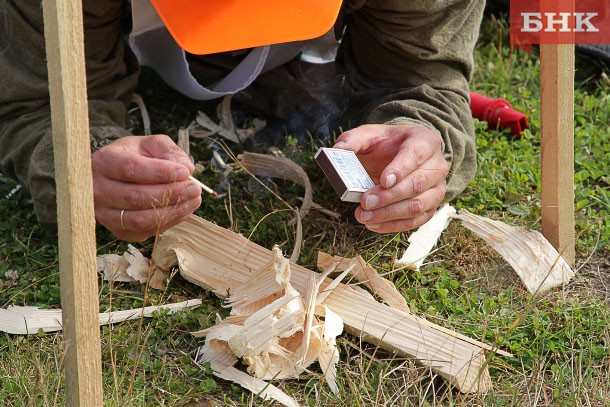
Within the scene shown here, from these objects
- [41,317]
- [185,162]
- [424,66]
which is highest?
[185,162]

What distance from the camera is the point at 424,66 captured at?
2.11 metres

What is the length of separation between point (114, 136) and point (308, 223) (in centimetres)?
49

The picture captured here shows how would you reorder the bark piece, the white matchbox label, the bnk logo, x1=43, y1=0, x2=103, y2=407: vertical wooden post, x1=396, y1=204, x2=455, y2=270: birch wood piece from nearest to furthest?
x1=43, y1=0, x2=103, y2=407: vertical wooden post, the white matchbox label, the bark piece, x1=396, y1=204, x2=455, y2=270: birch wood piece, the bnk logo

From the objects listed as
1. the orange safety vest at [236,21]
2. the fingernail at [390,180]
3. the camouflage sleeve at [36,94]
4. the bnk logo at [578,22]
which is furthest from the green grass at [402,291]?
the bnk logo at [578,22]

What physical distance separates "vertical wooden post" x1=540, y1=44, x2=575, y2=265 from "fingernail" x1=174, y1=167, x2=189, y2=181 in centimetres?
77

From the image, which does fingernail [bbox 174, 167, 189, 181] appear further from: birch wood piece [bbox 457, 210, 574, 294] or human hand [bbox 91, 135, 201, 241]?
birch wood piece [bbox 457, 210, 574, 294]

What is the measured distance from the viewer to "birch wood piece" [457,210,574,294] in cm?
183

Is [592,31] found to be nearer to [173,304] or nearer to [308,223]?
[308,223]

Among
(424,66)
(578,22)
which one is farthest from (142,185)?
(578,22)

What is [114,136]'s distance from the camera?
193 cm

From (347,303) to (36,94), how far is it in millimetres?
883

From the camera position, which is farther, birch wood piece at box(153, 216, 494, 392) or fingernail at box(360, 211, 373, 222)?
fingernail at box(360, 211, 373, 222)

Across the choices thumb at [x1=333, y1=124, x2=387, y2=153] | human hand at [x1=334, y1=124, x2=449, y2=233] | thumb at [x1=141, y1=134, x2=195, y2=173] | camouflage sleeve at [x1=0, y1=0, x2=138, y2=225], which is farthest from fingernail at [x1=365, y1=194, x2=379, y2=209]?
camouflage sleeve at [x1=0, y1=0, x2=138, y2=225]

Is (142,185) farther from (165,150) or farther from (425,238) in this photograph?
(425,238)
